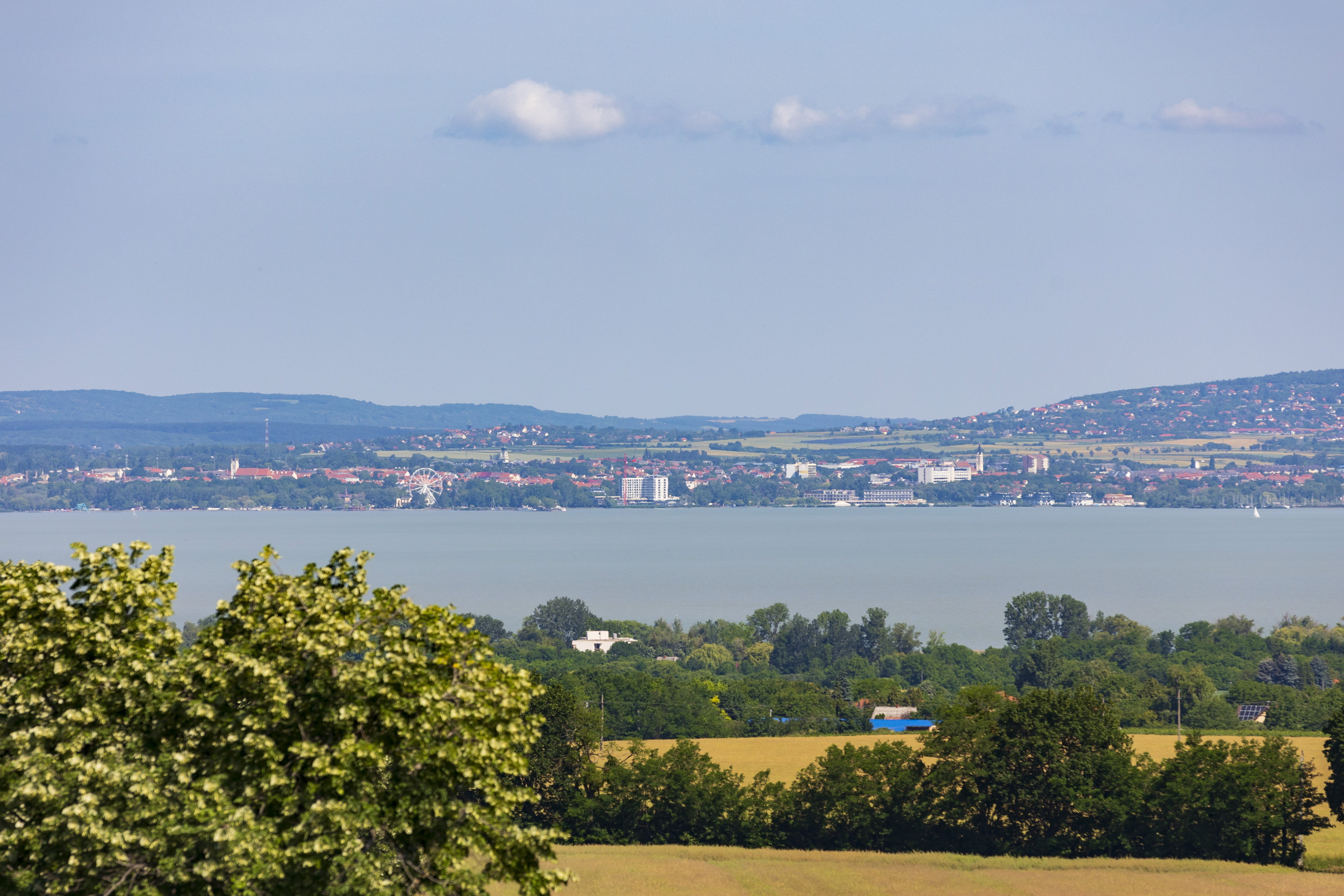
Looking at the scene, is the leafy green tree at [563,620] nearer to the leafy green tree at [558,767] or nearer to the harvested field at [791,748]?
the harvested field at [791,748]

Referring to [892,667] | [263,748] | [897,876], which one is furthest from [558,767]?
[892,667]

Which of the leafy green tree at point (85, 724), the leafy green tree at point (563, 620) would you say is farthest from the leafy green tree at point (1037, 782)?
the leafy green tree at point (563, 620)

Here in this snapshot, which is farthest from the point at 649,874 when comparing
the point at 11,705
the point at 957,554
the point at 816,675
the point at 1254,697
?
the point at 957,554

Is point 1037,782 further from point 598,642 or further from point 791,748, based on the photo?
point 598,642

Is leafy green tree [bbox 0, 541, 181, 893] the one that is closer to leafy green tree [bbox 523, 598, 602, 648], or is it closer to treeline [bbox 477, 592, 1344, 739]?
treeline [bbox 477, 592, 1344, 739]

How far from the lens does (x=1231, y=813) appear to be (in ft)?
79.3

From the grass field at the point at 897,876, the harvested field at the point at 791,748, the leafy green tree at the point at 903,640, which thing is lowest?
the leafy green tree at the point at 903,640

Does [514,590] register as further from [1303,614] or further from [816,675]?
[1303,614]

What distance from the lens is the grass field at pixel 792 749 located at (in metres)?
33.4

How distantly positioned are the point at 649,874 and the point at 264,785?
1600cm

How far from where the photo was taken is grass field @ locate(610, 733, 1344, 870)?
109ft

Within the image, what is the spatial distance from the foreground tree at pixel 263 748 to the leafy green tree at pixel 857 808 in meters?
18.9

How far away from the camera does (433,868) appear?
7492 mm

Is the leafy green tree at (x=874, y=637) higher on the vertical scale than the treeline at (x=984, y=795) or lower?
lower
